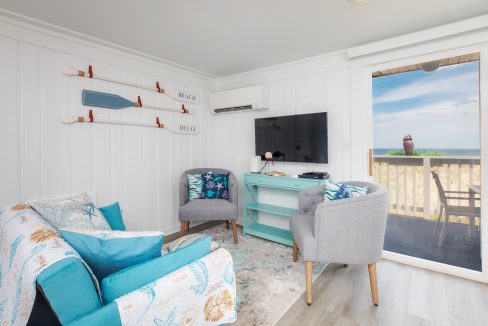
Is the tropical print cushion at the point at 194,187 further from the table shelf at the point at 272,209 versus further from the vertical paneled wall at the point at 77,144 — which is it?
the table shelf at the point at 272,209

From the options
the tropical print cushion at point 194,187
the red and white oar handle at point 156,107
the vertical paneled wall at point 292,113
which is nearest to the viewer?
the vertical paneled wall at point 292,113

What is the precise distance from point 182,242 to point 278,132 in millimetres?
2103

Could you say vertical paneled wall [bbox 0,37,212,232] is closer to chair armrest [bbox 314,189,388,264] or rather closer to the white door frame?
chair armrest [bbox 314,189,388,264]

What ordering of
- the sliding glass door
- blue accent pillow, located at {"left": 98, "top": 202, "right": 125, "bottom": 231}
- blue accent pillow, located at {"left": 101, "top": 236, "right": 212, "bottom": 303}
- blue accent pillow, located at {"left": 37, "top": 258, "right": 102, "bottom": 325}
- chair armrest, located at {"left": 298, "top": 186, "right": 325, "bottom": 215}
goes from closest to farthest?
blue accent pillow, located at {"left": 37, "top": 258, "right": 102, "bottom": 325} < blue accent pillow, located at {"left": 101, "top": 236, "right": 212, "bottom": 303} < blue accent pillow, located at {"left": 98, "top": 202, "right": 125, "bottom": 231} < the sliding glass door < chair armrest, located at {"left": 298, "top": 186, "right": 325, "bottom": 215}

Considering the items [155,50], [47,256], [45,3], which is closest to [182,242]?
[47,256]

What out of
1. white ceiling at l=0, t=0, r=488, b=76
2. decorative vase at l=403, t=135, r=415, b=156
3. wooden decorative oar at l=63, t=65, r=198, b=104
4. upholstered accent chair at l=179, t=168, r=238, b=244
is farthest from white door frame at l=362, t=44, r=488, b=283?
wooden decorative oar at l=63, t=65, r=198, b=104

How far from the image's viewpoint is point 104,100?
8.79 feet

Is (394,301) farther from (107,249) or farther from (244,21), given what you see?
(244,21)

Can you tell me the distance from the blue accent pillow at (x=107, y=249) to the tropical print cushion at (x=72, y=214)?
75 cm

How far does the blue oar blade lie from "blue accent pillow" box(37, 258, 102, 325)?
86.6 inches

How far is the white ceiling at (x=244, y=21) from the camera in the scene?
1.93 m

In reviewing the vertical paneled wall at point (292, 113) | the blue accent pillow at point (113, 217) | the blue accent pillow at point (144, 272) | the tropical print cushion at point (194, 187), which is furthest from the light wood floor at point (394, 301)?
the tropical print cushion at point (194, 187)

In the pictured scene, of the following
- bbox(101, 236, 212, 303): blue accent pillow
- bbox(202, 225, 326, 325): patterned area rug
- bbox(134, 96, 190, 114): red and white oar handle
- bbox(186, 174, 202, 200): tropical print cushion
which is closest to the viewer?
bbox(101, 236, 212, 303): blue accent pillow

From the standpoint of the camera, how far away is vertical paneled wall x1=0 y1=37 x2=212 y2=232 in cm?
216
